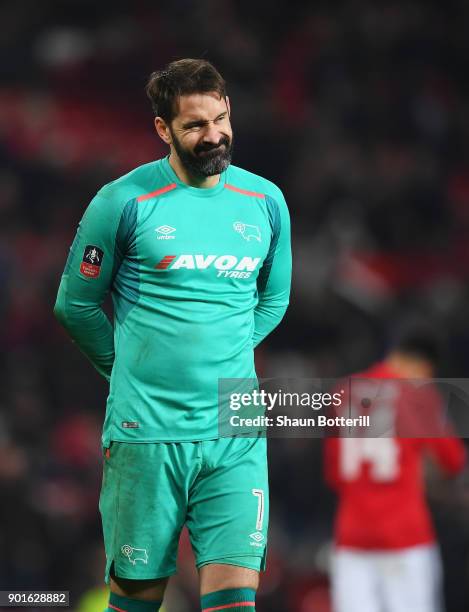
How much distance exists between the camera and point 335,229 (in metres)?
8.77

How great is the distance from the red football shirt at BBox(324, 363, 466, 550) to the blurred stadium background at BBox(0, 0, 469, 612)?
3.36 feet

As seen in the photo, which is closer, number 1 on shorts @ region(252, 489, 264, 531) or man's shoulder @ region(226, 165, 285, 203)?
number 1 on shorts @ region(252, 489, 264, 531)

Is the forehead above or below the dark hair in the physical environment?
below

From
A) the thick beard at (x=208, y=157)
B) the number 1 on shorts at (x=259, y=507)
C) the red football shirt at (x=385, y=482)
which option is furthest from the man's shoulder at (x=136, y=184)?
the red football shirt at (x=385, y=482)

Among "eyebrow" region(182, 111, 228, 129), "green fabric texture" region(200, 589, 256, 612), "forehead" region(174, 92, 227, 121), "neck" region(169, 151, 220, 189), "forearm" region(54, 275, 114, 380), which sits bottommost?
"green fabric texture" region(200, 589, 256, 612)

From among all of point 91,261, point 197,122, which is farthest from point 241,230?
point 91,261

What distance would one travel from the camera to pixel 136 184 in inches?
133

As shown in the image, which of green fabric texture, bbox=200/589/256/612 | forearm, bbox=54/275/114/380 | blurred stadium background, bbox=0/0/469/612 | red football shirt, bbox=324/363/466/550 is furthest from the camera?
blurred stadium background, bbox=0/0/469/612

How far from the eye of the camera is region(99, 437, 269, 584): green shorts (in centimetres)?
332

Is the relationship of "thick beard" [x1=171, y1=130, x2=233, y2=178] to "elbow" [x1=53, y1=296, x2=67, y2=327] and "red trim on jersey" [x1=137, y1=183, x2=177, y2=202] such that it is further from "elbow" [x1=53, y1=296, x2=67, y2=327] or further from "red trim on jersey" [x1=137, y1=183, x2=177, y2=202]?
"elbow" [x1=53, y1=296, x2=67, y2=327]

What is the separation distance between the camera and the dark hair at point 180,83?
3330 mm

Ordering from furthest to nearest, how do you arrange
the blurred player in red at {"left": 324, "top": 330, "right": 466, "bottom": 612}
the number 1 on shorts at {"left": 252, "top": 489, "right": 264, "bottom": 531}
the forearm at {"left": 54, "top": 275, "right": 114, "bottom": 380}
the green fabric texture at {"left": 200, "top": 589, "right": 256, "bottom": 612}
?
1. the blurred player in red at {"left": 324, "top": 330, "right": 466, "bottom": 612}
2. the forearm at {"left": 54, "top": 275, "right": 114, "bottom": 380}
3. the number 1 on shorts at {"left": 252, "top": 489, "right": 264, "bottom": 531}
4. the green fabric texture at {"left": 200, "top": 589, "right": 256, "bottom": 612}

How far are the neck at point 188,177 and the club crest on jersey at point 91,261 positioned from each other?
34cm

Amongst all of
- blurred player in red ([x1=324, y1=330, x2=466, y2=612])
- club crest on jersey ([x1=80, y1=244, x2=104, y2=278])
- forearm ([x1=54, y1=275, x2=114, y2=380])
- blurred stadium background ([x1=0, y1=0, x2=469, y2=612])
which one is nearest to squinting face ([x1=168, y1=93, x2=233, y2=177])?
club crest on jersey ([x1=80, y1=244, x2=104, y2=278])
